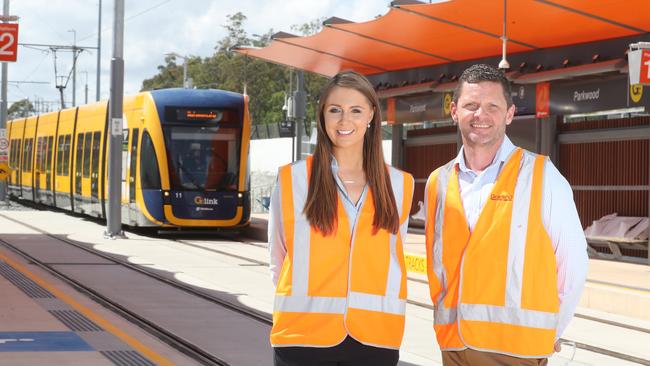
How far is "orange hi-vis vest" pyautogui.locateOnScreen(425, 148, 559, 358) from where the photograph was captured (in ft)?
12.7

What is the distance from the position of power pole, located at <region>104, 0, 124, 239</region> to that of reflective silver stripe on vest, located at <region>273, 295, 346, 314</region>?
1987 cm

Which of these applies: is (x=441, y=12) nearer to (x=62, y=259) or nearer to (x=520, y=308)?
(x=62, y=259)

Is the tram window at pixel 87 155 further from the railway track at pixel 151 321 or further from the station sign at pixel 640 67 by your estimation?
the station sign at pixel 640 67

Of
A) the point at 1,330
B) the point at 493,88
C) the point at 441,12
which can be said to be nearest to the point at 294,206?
the point at 493,88

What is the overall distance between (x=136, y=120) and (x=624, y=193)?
10.5m

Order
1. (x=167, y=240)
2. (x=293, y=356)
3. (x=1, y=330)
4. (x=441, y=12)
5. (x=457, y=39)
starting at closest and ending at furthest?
(x=293, y=356) < (x=1, y=330) < (x=441, y=12) < (x=457, y=39) < (x=167, y=240)

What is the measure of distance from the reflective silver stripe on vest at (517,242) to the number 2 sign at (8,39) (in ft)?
78.8

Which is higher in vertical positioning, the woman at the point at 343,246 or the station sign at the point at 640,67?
the station sign at the point at 640,67

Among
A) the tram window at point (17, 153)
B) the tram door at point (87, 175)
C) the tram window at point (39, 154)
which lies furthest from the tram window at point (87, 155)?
the tram window at point (17, 153)

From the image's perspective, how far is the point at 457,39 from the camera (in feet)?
65.7

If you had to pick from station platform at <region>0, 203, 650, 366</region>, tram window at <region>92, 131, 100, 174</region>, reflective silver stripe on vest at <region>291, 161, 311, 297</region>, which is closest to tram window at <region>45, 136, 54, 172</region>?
tram window at <region>92, 131, 100, 174</region>

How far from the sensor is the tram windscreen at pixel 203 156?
2412cm

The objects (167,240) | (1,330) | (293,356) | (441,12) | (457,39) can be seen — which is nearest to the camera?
(293,356)

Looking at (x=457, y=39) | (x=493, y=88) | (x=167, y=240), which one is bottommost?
(x=167, y=240)
